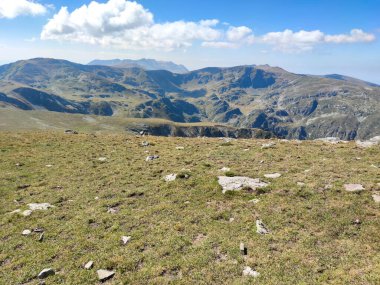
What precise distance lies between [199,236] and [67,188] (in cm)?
1409

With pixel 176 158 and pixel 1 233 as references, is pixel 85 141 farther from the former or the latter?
pixel 1 233

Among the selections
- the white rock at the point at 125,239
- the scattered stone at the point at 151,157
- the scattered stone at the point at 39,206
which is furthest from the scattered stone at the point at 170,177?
the scattered stone at the point at 39,206

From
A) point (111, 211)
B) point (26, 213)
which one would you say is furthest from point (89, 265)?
point (26, 213)

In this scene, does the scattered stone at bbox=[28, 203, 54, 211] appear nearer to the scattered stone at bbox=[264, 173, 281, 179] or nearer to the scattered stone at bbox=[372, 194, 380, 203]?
the scattered stone at bbox=[264, 173, 281, 179]

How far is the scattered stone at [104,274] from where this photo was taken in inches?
555

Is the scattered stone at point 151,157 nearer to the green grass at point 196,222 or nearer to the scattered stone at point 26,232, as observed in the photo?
the green grass at point 196,222

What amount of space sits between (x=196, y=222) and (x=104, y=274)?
6.44m

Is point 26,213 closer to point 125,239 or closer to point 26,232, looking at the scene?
point 26,232

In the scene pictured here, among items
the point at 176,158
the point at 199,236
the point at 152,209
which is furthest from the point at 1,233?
the point at 176,158

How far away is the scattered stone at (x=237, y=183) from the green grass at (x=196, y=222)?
0.79 m

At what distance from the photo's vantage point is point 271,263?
14320 mm

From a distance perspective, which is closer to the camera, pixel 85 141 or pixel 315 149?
pixel 315 149

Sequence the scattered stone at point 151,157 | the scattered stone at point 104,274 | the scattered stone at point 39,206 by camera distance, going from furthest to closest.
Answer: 1. the scattered stone at point 151,157
2. the scattered stone at point 39,206
3. the scattered stone at point 104,274

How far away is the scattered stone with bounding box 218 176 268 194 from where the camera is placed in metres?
22.8
